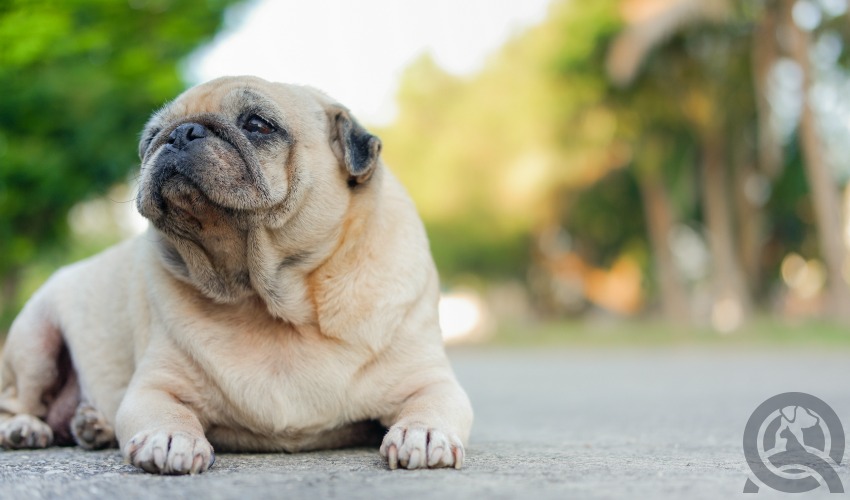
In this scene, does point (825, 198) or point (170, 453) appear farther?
point (825, 198)

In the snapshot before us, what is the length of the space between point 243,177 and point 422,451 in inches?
53.7

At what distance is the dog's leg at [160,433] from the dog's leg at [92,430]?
0.52 metres

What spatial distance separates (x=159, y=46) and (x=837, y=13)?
15.4 m

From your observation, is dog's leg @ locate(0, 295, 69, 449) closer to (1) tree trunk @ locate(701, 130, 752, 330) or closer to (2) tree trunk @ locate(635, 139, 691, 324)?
(1) tree trunk @ locate(701, 130, 752, 330)

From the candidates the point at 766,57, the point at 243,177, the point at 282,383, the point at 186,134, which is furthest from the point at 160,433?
the point at 766,57

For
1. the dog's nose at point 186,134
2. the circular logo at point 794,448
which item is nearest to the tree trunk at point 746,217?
the circular logo at point 794,448

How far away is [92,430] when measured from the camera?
14.4 feet

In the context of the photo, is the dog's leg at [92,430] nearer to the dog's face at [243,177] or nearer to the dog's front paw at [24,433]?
the dog's front paw at [24,433]

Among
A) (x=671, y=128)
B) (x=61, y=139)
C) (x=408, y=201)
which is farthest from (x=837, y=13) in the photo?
(x=408, y=201)

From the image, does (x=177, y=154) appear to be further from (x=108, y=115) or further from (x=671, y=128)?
(x=671, y=128)

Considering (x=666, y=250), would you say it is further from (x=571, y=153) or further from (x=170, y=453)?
(x=170, y=453)

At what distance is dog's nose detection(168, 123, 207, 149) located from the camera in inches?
151

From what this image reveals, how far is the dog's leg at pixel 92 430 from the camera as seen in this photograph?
4383 mm

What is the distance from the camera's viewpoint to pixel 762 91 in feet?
68.2
